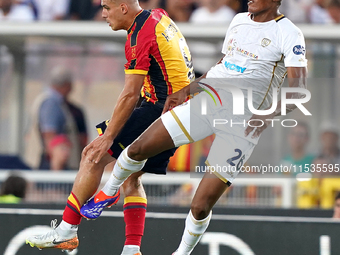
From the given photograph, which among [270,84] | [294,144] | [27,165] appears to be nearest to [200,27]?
[294,144]

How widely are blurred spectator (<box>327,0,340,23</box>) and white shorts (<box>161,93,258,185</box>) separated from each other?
4638 millimetres

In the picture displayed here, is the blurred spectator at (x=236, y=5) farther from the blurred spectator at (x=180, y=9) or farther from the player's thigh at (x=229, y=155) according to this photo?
the player's thigh at (x=229, y=155)

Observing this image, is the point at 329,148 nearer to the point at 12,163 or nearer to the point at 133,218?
the point at 133,218

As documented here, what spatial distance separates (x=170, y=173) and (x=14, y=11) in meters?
3.48

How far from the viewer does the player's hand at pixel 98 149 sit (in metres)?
5.21

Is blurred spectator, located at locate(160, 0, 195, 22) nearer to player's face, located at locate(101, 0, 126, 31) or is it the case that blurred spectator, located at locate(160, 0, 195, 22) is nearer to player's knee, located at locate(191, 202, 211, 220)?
player's face, located at locate(101, 0, 126, 31)

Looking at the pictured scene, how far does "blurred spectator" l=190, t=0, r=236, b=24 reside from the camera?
9.08 metres

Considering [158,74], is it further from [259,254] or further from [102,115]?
[102,115]

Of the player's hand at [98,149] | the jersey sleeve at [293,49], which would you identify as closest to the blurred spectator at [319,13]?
the jersey sleeve at [293,49]

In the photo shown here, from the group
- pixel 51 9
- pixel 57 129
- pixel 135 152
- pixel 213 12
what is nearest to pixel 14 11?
pixel 51 9

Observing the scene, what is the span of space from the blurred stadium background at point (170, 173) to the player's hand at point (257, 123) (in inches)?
62.4

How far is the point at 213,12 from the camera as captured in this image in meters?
9.15

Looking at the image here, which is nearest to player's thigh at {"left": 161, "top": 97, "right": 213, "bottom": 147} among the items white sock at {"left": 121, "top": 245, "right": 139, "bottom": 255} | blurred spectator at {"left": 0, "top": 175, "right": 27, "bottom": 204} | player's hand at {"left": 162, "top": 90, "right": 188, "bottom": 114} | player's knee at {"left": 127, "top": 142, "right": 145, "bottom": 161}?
player's hand at {"left": 162, "top": 90, "right": 188, "bottom": 114}

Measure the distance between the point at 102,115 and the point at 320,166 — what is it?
10.8 ft
